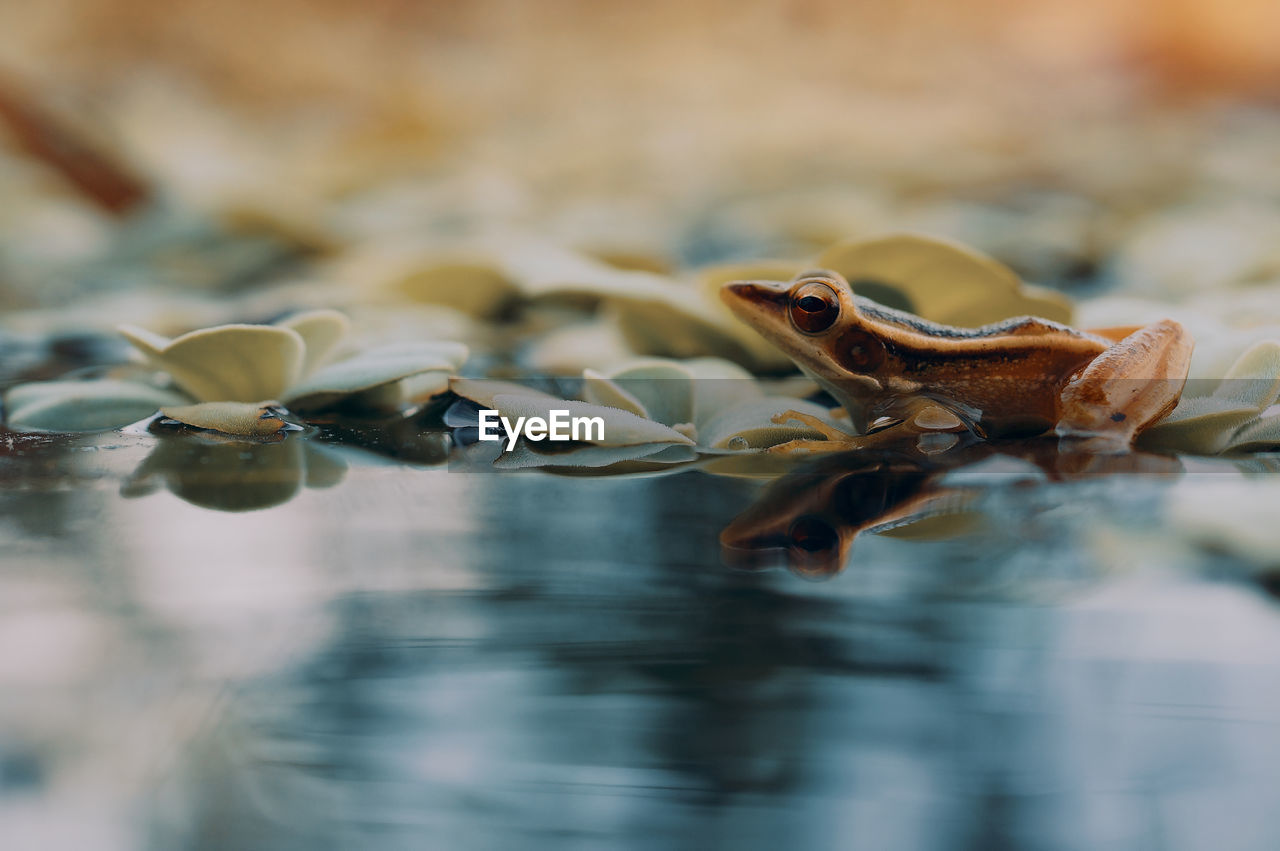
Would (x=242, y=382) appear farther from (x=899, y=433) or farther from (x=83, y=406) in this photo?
(x=899, y=433)

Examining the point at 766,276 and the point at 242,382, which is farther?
the point at 766,276

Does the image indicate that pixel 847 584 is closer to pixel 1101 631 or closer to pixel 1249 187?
pixel 1101 631

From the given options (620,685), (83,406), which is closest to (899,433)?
(620,685)

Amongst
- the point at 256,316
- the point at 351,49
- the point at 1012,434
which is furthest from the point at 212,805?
the point at 351,49

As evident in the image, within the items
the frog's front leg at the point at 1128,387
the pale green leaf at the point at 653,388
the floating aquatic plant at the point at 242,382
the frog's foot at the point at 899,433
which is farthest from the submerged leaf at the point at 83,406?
the frog's front leg at the point at 1128,387

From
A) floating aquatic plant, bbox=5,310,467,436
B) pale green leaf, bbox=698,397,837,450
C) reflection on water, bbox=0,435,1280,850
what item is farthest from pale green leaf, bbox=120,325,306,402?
pale green leaf, bbox=698,397,837,450

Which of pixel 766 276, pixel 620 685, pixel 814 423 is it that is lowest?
pixel 620 685

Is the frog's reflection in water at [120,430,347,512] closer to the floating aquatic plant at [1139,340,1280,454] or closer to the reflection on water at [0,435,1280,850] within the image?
the reflection on water at [0,435,1280,850]
